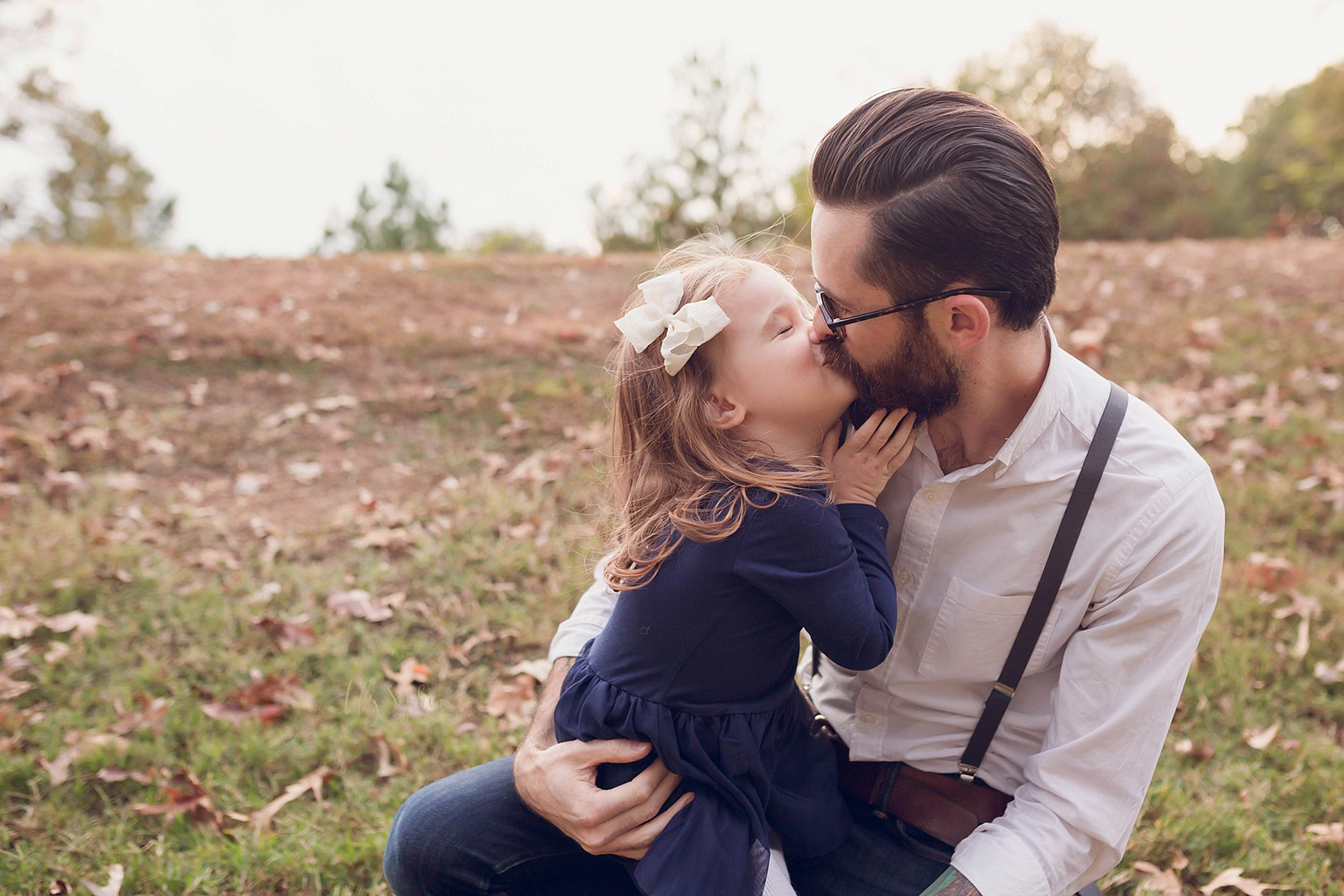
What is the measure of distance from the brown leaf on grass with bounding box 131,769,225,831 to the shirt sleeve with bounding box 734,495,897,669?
1.99 meters

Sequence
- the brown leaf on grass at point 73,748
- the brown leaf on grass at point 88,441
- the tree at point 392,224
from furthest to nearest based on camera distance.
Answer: the tree at point 392,224, the brown leaf on grass at point 88,441, the brown leaf on grass at point 73,748

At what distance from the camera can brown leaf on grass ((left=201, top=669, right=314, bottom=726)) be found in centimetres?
325

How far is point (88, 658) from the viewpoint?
353 cm

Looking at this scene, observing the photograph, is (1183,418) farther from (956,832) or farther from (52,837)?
Answer: (52,837)

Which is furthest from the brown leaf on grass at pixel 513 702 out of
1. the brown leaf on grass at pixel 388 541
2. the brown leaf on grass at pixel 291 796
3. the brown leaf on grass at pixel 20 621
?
the brown leaf on grass at pixel 20 621

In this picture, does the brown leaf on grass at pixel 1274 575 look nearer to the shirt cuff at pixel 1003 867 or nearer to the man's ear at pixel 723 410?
the shirt cuff at pixel 1003 867

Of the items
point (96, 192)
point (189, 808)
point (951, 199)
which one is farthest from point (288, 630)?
point (96, 192)

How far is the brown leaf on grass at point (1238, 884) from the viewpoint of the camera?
2.52m

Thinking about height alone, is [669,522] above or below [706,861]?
above

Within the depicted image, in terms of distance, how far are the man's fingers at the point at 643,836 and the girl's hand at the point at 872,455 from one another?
2.43 ft

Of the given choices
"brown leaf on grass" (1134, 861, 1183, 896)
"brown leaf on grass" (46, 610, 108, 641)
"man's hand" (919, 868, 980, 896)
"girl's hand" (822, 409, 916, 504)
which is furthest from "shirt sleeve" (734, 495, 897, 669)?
"brown leaf on grass" (46, 610, 108, 641)

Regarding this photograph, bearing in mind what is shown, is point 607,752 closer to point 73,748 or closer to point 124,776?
point 124,776

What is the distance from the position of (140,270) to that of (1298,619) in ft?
26.3

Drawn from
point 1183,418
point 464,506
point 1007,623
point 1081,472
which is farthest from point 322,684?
point 1183,418
